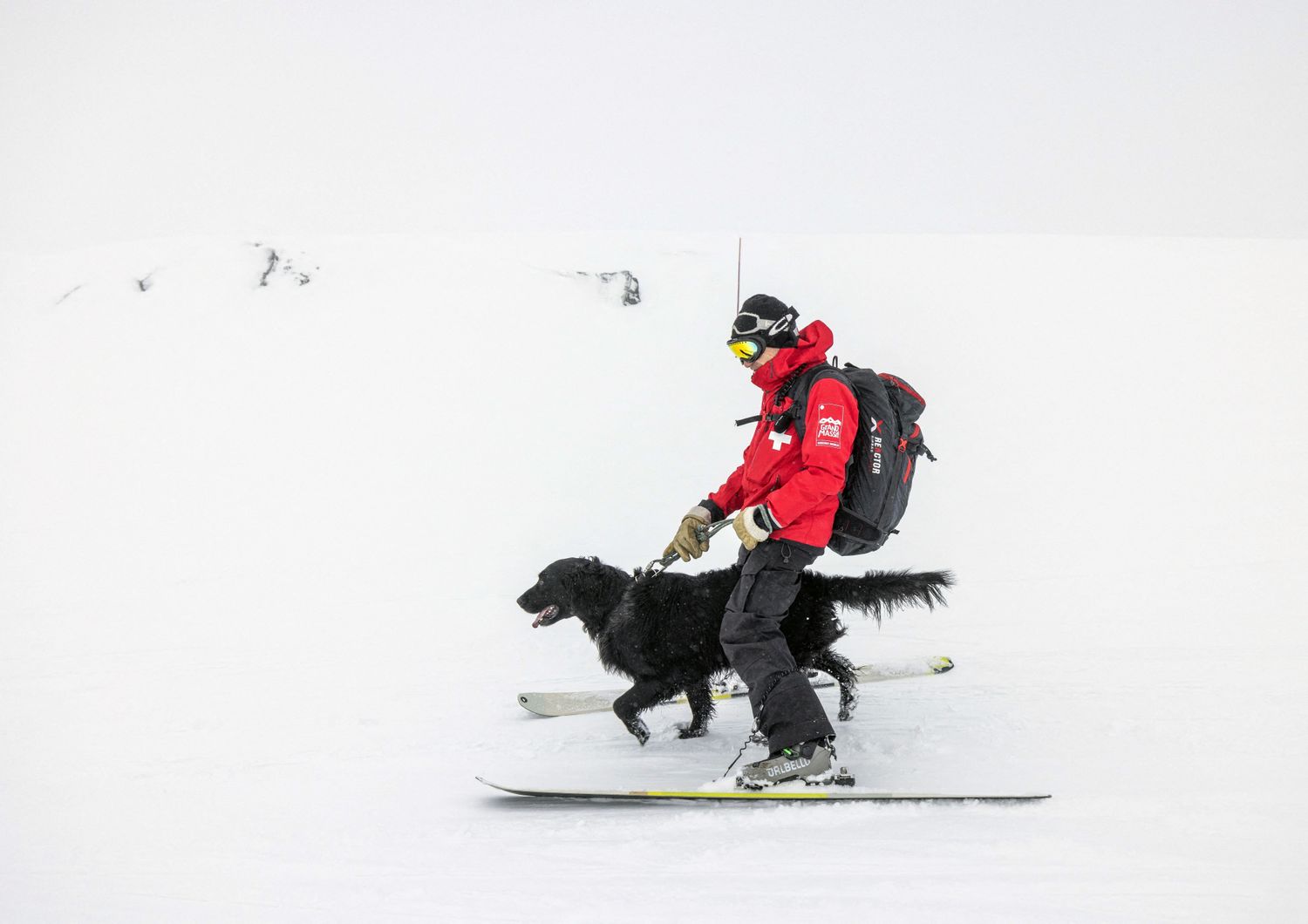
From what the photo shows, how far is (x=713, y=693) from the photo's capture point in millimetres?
4871

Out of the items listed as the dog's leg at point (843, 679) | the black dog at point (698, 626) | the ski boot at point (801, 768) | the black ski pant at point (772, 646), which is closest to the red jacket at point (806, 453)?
the black ski pant at point (772, 646)

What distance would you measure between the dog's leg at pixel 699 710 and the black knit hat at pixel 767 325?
1.52m

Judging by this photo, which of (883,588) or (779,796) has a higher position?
(883,588)

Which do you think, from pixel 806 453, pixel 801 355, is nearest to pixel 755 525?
pixel 806 453

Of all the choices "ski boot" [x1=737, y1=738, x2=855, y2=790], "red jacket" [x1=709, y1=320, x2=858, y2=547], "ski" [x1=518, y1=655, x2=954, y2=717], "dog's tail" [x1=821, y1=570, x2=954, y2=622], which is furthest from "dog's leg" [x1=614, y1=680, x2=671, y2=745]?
"red jacket" [x1=709, y1=320, x2=858, y2=547]

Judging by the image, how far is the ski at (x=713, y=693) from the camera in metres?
4.57

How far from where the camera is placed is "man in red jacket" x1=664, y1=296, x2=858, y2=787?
3258 mm

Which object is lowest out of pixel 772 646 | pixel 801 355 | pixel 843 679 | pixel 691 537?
pixel 843 679

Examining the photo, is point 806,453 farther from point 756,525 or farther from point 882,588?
point 882,588

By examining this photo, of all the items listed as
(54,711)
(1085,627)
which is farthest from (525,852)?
(1085,627)

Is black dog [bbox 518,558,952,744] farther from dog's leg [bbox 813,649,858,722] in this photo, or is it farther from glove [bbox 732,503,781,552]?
glove [bbox 732,503,781,552]

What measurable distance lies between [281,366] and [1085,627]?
11.2 m

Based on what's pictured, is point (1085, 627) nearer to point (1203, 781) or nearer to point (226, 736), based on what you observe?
point (1203, 781)

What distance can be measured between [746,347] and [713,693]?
2115mm
